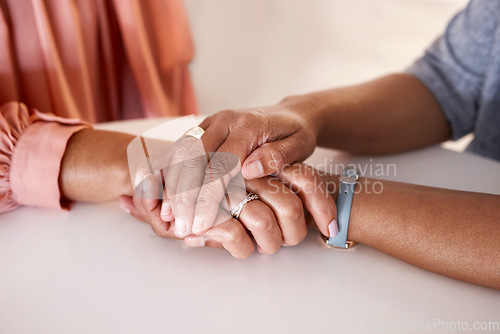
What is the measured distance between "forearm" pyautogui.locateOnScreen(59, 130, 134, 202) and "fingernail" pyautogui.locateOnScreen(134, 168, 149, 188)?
59 millimetres

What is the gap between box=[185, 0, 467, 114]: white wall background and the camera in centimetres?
153

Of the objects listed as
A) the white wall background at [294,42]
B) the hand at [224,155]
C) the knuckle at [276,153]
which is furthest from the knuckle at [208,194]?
the white wall background at [294,42]

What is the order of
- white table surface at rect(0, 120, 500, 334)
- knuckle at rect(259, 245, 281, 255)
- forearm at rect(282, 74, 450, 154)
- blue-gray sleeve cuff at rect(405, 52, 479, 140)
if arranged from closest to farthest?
white table surface at rect(0, 120, 500, 334)
knuckle at rect(259, 245, 281, 255)
forearm at rect(282, 74, 450, 154)
blue-gray sleeve cuff at rect(405, 52, 479, 140)

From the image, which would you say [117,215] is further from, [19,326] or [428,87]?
[428,87]

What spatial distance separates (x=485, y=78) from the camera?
942 mm

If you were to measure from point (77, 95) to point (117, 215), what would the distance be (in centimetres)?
60

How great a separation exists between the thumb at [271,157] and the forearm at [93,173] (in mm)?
247

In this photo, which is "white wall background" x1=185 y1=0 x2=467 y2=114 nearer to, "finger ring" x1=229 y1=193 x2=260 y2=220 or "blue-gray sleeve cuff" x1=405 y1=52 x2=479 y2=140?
"blue-gray sleeve cuff" x1=405 y1=52 x2=479 y2=140

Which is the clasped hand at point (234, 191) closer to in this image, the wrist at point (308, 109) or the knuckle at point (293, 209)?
the knuckle at point (293, 209)

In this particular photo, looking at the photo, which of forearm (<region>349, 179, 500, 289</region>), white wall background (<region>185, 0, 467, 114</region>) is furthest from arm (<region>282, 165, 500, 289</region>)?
white wall background (<region>185, 0, 467, 114</region>)

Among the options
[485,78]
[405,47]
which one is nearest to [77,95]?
[485,78]

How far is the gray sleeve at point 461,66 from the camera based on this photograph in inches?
36.6

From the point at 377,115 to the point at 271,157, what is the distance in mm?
395

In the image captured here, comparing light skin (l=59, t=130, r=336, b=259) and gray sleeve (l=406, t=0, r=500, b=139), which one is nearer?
light skin (l=59, t=130, r=336, b=259)
